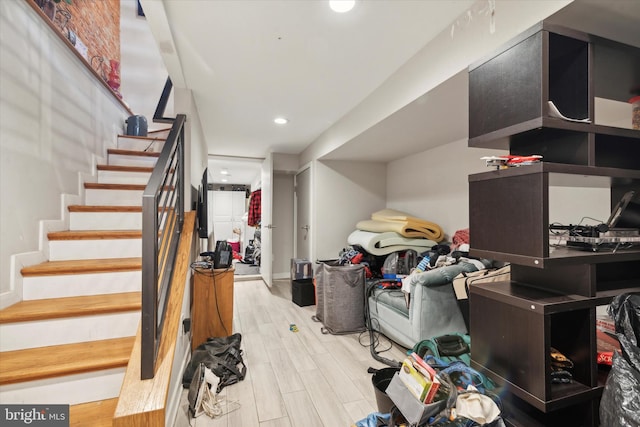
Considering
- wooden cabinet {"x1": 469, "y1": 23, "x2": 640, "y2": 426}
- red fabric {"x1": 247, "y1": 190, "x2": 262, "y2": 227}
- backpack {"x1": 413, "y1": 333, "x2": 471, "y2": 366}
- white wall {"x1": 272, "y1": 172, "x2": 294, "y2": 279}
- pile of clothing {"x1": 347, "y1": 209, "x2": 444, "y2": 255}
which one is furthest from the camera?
red fabric {"x1": 247, "y1": 190, "x2": 262, "y2": 227}

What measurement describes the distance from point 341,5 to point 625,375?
6.13ft

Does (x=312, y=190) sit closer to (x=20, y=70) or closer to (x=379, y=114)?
(x=379, y=114)

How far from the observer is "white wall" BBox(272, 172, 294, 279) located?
17.9 ft

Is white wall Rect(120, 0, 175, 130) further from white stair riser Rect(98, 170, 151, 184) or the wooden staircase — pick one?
the wooden staircase

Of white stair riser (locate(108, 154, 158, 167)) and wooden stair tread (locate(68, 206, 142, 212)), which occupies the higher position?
white stair riser (locate(108, 154, 158, 167))

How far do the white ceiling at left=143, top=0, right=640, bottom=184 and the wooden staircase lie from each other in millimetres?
1386

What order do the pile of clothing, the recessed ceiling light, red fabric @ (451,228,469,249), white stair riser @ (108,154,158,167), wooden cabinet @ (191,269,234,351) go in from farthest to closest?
the pile of clothing, white stair riser @ (108,154,158,167), red fabric @ (451,228,469,249), wooden cabinet @ (191,269,234,351), the recessed ceiling light

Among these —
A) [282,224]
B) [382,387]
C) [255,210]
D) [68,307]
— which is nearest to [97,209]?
[68,307]

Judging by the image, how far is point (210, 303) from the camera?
2443 millimetres

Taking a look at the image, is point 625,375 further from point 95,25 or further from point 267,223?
point 95,25

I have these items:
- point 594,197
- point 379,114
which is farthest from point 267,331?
point 594,197

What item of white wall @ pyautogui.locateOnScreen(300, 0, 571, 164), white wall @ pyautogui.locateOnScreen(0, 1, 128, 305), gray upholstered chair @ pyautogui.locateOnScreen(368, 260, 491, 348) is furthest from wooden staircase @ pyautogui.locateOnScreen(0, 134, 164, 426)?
white wall @ pyautogui.locateOnScreen(300, 0, 571, 164)

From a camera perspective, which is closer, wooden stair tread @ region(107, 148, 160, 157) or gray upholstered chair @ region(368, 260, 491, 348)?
gray upholstered chair @ region(368, 260, 491, 348)

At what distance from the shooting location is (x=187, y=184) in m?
2.33
